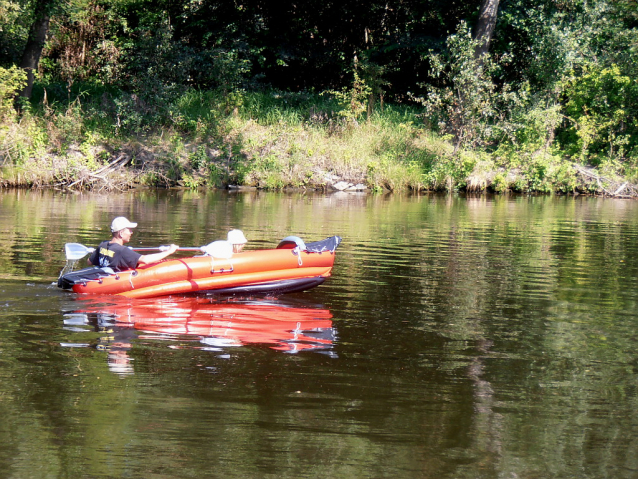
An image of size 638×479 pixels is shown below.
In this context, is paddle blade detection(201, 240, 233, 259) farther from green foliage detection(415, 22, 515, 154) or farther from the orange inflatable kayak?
green foliage detection(415, 22, 515, 154)

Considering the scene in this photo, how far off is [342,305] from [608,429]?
3741 millimetres

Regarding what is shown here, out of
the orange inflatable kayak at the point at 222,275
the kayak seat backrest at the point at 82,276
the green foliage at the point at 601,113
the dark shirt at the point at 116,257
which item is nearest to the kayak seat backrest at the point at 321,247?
the orange inflatable kayak at the point at 222,275

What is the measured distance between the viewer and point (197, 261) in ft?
27.3

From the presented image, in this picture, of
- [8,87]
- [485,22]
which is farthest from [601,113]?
[8,87]

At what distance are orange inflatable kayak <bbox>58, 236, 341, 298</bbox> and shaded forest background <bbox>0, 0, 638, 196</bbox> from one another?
1399cm

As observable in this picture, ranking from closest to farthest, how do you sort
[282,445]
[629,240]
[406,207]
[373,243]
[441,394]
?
[282,445], [441,394], [373,243], [629,240], [406,207]

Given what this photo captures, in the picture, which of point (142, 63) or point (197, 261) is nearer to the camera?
point (197, 261)

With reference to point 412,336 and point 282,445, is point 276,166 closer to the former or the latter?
point 412,336

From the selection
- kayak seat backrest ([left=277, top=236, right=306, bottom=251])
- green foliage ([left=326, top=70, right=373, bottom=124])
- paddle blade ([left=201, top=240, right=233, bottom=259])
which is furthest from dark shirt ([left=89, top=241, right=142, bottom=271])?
green foliage ([left=326, top=70, right=373, bottom=124])

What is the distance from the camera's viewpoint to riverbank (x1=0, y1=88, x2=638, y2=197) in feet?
72.8

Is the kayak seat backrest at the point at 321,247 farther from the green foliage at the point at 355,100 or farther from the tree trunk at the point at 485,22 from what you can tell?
the tree trunk at the point at 485,22

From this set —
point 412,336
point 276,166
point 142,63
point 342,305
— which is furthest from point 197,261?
point 142,63

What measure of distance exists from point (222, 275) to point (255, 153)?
15.6 meters

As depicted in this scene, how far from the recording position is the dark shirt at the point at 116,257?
803 centimetres
